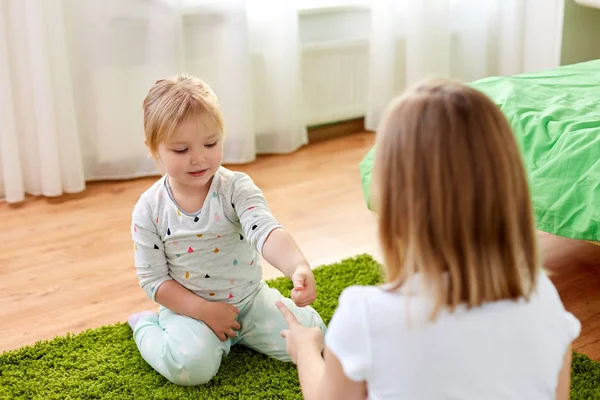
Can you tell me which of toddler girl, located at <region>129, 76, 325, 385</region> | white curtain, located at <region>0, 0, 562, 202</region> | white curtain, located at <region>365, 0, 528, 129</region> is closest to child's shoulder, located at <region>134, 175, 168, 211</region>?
toddler girl, located at <region>129, 76, 325, 385</region>

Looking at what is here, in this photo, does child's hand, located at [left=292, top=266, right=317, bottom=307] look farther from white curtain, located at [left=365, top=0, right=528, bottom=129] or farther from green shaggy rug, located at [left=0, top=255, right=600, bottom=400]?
white curtain, located at [left=365, top=0, right=528, bottom=129]

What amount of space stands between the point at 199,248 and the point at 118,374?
31 cm

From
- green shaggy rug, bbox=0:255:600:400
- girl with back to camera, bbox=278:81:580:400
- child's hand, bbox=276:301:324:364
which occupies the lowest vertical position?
green shaggy rug, bbox=0:255:600:400

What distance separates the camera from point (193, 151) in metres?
1.47

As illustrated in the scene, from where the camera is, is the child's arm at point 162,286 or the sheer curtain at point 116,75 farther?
the sheer curtain at point 116,75

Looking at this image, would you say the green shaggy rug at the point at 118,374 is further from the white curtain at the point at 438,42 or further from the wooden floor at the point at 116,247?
the white curtain at the point at 438,42

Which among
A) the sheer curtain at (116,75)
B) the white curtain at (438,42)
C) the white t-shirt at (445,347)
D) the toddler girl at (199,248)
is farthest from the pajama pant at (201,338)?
the white curtain at (438,42)

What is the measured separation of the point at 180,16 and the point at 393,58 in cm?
100

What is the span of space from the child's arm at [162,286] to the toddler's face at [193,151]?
13cm

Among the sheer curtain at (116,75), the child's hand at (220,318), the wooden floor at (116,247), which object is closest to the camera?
the child's hand at (220,318)

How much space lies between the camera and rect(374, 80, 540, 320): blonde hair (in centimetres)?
82

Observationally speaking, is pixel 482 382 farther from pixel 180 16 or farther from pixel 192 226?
pixel 180 16

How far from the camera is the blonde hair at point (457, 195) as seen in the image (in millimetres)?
817

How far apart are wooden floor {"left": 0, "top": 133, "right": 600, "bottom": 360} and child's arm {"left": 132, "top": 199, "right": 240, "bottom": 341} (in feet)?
0.96
